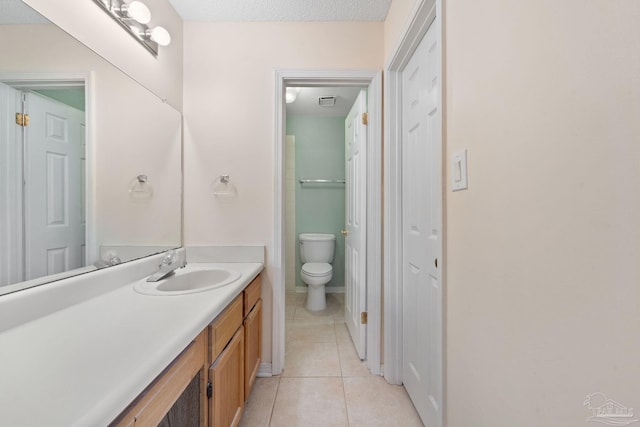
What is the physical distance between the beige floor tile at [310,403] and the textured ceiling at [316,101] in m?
2.43

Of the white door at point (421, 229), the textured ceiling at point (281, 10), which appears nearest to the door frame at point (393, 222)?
the white door at point (421, 229)

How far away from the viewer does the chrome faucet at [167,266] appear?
1198 millimetres

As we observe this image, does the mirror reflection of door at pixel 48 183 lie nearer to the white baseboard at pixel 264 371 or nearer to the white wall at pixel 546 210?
the white baseboard at pixel 264 371

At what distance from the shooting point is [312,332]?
2203 millimetres

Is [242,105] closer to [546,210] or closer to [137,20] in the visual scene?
[137,20]

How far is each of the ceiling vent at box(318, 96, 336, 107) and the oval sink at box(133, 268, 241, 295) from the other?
2138 mm

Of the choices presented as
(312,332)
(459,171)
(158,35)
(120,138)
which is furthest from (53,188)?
(312,332)

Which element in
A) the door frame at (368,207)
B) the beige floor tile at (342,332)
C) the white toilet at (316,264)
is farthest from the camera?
the white toilet at (316,264)

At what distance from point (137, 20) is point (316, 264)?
7.77ft

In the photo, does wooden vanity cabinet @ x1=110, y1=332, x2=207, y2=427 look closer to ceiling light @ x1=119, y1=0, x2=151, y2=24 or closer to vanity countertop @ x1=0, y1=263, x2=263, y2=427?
vanity countertop @ x1=0, y1=263, x2=263, y2=427

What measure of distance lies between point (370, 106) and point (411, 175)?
619 mm

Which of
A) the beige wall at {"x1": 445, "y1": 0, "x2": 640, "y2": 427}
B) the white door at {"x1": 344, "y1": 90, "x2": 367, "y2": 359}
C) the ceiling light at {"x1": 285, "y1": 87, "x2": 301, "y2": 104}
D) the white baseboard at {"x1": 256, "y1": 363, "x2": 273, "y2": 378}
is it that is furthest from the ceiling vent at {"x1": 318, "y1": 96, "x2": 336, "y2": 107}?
the white baseboard at {"x1": 256, "y1": 363, "x2": 273, "y2": 378}

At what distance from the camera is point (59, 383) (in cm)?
47

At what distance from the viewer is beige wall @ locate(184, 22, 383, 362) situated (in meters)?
1.65
